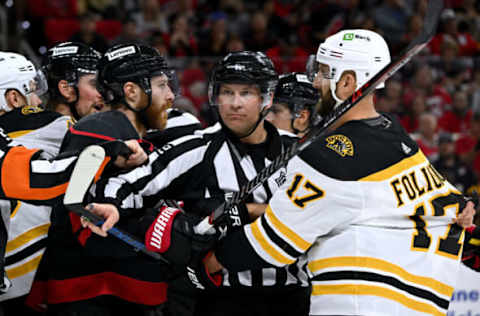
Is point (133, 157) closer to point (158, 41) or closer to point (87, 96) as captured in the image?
point (87, 96)

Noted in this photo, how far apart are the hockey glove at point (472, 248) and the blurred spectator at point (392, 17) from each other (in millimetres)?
5475

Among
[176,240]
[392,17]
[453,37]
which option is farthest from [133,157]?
[392,17]

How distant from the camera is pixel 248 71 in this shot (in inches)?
106

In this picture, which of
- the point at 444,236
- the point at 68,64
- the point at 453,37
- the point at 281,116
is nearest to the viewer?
the point at 444,236

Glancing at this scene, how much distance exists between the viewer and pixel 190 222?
2.39 meters

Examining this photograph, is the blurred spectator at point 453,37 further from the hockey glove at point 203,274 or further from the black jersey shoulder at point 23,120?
the hockey glove at point 203,274

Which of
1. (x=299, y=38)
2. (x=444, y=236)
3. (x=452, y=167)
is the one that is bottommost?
(x=452, y=167)

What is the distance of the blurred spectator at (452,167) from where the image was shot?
595 cm

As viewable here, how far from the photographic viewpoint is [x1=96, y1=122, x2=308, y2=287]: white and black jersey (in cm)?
249

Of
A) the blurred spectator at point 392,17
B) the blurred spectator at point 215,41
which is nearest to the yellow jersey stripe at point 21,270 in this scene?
the blurred spectator at point 215,41

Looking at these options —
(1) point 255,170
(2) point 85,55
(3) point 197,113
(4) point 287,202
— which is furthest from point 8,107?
(3) point 197,113

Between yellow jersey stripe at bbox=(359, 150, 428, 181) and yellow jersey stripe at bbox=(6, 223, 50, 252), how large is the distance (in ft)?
4.96

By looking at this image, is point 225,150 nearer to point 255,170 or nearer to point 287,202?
point 255,170

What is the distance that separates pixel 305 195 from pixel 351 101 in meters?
0.33
